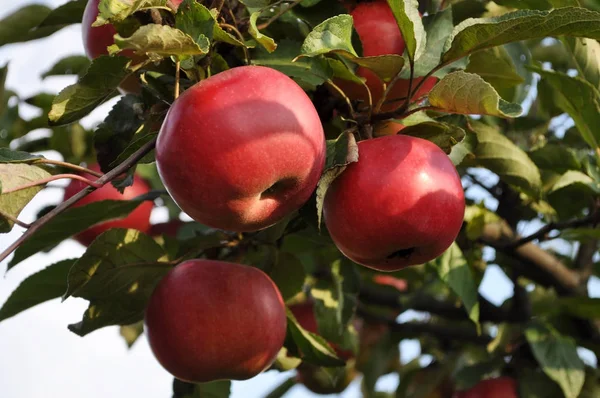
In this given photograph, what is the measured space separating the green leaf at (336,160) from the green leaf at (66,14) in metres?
0.68

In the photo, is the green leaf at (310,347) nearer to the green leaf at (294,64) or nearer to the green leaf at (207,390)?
the green leaf at (207,390)

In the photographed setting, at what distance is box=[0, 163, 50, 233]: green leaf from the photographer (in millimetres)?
1114

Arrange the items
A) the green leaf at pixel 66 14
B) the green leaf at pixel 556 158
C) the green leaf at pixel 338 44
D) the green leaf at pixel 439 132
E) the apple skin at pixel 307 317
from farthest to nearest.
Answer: the apple skin at pixel 307 317
the green leaf at pixel 556 158
the green leaf at pixel 66 14
the green leaf at pixel 439 132
the green leaf at pixel 338 44

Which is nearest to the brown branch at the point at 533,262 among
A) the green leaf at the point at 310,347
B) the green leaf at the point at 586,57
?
the green leaf at the point at 586,57

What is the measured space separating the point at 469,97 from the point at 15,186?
64 cm

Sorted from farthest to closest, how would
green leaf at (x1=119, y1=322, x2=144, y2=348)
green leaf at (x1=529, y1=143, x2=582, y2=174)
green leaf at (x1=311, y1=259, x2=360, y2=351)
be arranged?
green leaf at (x1=119, y1=322, x2=144, y2=348) → green leaf at (x1=529, y1=143, x2=582, y2=174) → green leaf at (x1=311, y1=259, x2=360, y2=351)

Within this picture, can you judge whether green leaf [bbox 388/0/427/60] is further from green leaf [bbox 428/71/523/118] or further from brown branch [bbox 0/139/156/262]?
brown branch [bbox 0/139/156/262]

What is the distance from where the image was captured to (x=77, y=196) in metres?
1.11

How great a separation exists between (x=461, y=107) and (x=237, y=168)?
1.16 ft

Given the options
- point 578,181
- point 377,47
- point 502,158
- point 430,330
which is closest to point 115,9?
point 377,47

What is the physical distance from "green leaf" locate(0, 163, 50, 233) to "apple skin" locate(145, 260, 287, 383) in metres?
0.34

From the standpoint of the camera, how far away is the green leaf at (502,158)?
5.18 feet

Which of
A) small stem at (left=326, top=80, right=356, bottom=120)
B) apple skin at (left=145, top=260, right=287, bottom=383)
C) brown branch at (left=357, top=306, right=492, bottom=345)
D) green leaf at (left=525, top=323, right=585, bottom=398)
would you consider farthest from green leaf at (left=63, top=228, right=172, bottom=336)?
brown branch at (left=357, top=306, right=492, bottom=345)

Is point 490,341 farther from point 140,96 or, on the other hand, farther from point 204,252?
point 140,96
